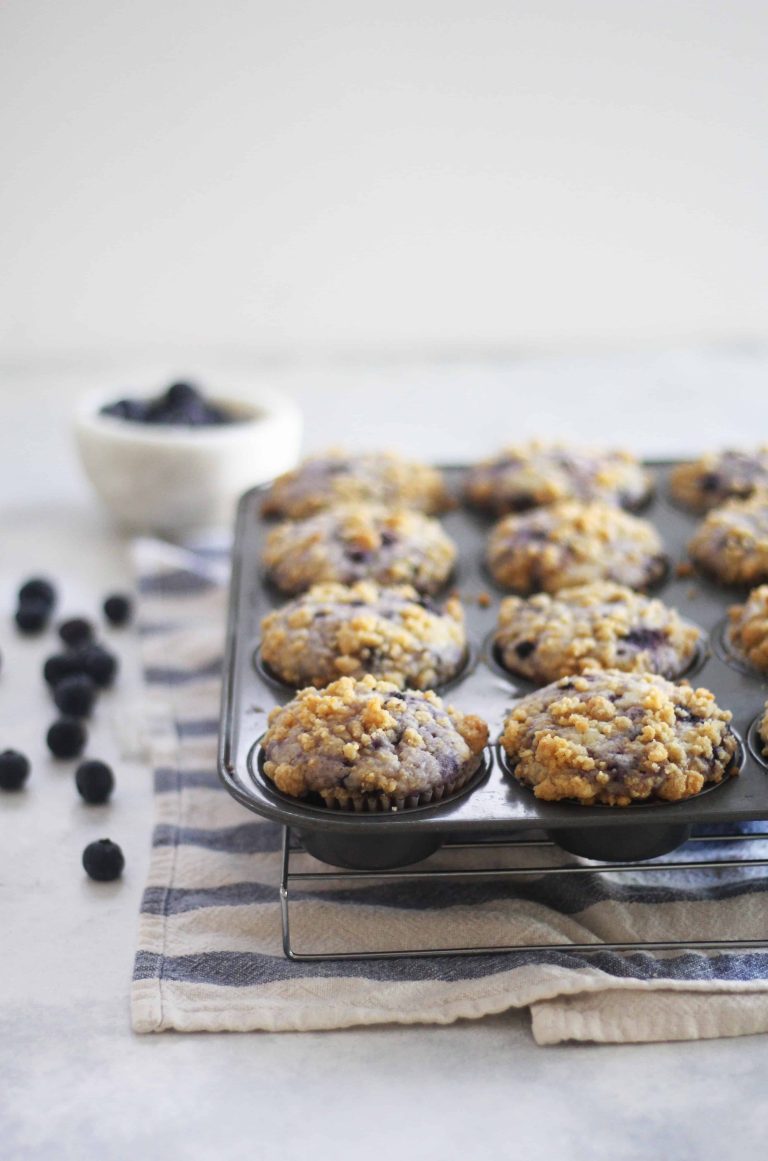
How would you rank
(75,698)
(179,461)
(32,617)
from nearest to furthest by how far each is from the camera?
1. (75,698)
2. (32,617)
3. (179,461)

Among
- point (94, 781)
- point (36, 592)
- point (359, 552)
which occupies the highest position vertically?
point (359, 552)

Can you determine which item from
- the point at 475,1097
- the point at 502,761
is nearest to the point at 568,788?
the point at 502,761

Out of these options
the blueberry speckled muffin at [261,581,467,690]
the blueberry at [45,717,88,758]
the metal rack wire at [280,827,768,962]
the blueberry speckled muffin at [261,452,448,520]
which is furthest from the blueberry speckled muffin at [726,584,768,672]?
the blueberry at [45,717,88,758]

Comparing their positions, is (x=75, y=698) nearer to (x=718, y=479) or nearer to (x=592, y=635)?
(x=592, y=635)

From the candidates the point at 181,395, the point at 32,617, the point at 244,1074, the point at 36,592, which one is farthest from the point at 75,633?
the point at 244,1074

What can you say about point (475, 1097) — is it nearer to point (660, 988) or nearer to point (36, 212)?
point (660, 988)
